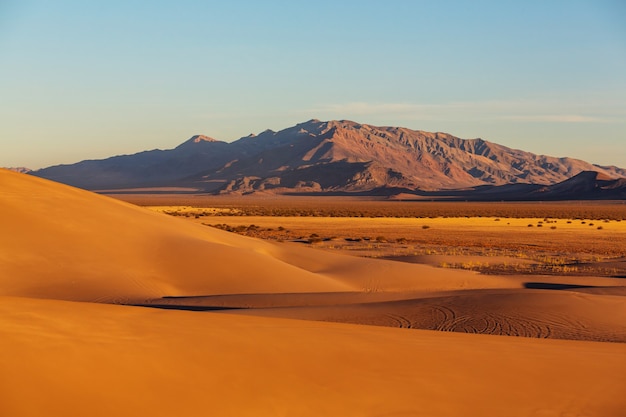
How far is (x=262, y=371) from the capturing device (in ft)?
22.6

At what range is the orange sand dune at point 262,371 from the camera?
6016 millimetres

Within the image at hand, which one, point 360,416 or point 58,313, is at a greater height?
point 58,313

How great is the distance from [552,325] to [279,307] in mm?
5057

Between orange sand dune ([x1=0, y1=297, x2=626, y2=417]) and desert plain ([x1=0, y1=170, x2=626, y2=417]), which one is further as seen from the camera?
desert plain ([x1=0, y1=170, x2=626, y2=417])

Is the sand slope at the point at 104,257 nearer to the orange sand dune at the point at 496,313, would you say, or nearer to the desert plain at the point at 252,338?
the desert plain at the point at 252,338

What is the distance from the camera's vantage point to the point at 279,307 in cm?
1434

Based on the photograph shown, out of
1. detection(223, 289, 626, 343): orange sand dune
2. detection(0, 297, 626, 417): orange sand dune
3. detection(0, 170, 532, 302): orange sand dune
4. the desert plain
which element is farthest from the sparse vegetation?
detection(0, 297, 626, 417): orange sand dune

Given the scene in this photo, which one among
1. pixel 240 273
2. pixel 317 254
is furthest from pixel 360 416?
pixel 317 254

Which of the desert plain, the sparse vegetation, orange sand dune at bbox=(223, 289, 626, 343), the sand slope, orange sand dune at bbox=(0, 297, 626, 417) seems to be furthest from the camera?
the sparse vegetation

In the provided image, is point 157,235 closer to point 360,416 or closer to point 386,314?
point 386,314

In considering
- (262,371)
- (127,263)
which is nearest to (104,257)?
(127,263)

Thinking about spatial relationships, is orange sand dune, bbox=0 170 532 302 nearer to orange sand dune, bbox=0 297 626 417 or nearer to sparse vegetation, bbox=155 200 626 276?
sparse vegetation, bbox=155 200 626 276

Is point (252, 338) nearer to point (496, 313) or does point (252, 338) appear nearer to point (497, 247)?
point (496, 313)

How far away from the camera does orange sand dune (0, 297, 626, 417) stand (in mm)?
6016
